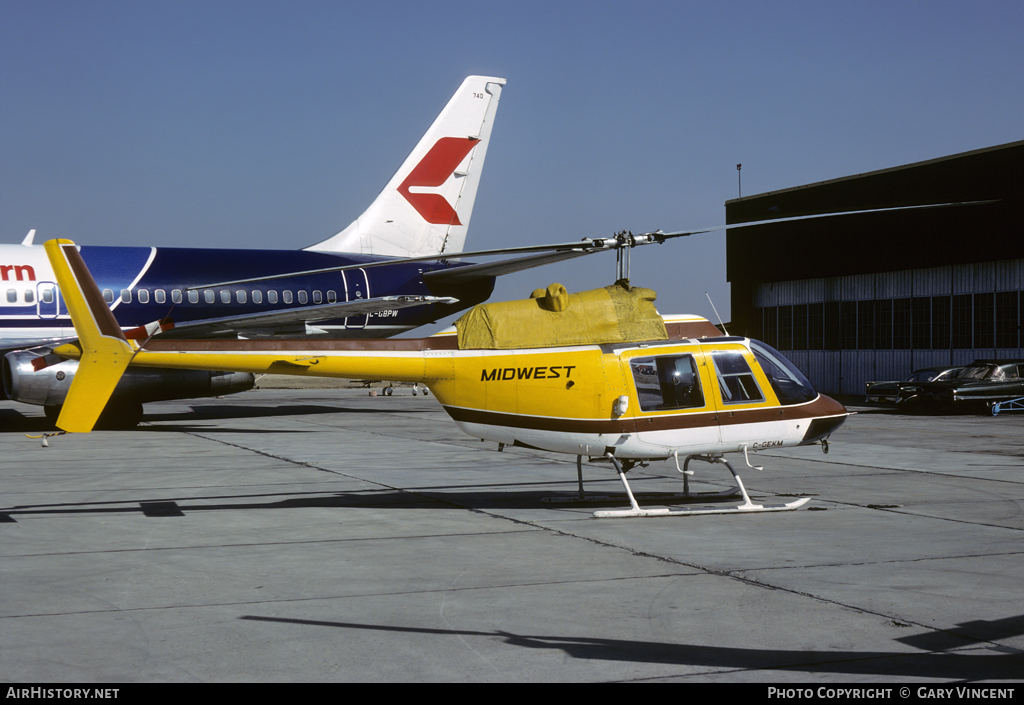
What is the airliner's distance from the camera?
863 inches

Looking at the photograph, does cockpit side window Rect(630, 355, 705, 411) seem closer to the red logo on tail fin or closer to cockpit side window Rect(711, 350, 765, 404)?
cockpit side window Rect(711, 350, 765, 404)

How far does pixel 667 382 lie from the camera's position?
1130 centimetres

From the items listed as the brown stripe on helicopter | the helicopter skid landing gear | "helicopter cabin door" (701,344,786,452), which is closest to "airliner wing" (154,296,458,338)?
the brown stripe on helicopter

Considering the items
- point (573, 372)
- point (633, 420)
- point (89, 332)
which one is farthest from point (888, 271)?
point (89, 332)

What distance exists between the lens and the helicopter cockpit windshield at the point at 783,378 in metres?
11.6

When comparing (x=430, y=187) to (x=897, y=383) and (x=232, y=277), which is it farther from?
(x=897, y=383)

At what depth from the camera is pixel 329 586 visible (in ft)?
25.3

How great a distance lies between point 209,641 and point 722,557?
454cm

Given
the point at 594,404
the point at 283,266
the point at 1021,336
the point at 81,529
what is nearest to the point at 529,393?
the point at 594,404

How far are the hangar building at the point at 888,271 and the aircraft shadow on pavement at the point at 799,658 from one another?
31438 mm

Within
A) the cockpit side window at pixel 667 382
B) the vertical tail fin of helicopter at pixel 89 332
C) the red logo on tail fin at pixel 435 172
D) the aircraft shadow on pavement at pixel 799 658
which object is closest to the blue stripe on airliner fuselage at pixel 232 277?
the red logo on tail fin at pixel 435 172

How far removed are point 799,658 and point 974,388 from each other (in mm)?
25267

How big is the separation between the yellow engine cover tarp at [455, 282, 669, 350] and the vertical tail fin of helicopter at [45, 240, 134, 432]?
3.71 meters
